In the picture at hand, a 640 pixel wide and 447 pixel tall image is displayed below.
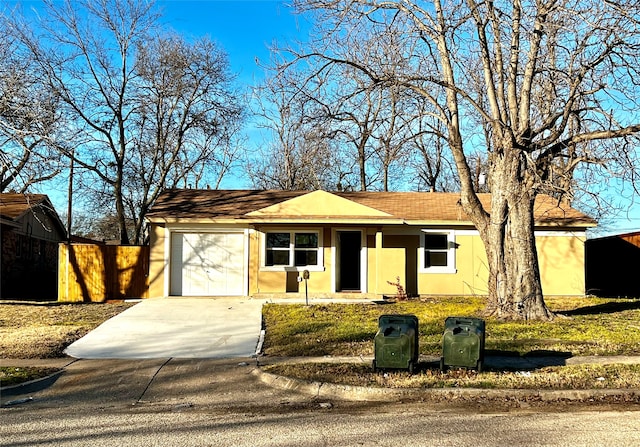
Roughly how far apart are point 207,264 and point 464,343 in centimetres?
1263

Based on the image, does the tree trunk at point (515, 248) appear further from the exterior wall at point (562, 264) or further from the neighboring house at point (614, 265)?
the neighboring house at point (614, 265)

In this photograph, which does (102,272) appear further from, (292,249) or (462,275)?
(462,275)

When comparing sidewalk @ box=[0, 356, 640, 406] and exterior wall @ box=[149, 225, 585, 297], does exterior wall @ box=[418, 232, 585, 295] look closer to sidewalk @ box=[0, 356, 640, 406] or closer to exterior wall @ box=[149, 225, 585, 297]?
exterior wall @ box=[149, 225, 585, 297]

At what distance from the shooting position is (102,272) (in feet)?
66.6

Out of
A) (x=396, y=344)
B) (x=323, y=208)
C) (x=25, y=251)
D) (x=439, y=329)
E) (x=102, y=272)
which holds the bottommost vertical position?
(x=439, y=329)

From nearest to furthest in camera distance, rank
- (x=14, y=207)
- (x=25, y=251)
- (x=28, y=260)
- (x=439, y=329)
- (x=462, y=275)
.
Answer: (x=439, y=329), (x=462, y=275), (x=14, y=207), (x=25, y=251), (x=28, y=260)

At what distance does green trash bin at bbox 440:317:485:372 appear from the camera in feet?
28.9

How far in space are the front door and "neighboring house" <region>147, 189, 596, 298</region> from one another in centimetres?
4

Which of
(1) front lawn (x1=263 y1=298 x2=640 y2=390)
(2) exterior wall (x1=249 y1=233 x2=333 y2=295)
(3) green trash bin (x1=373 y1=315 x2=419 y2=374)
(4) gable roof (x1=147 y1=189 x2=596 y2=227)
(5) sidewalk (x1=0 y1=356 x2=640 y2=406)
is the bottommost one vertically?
(5) sidewalk (x1=0 y1=356 x2=640 y2=406)

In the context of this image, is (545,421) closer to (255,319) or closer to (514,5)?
(255,319)

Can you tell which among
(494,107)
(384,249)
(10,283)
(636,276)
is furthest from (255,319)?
(636,276)

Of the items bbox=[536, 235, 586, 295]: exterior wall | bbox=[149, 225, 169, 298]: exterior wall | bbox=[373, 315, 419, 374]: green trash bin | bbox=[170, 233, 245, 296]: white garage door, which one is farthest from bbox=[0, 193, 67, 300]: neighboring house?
bbox=[536, 235, 586, 295]: exterior wall

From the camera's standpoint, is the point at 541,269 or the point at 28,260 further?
the point at 28,260

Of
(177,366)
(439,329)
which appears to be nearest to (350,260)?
(439,329)
